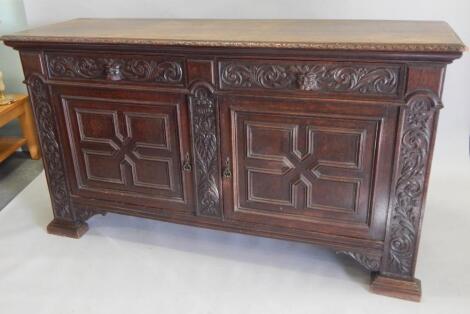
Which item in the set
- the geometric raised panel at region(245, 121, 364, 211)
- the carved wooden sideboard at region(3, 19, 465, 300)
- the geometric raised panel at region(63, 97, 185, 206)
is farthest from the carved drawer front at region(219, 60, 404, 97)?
the geometric raised panel at region(63, 97, 185, 206)

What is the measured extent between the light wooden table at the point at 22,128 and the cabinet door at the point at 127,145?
0.77 m

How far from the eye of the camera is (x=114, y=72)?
1.50 meters

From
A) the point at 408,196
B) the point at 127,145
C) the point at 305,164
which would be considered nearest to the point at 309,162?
the point at 305,164

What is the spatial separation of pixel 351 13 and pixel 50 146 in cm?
129

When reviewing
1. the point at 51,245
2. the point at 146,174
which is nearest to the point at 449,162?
the point at 146,174

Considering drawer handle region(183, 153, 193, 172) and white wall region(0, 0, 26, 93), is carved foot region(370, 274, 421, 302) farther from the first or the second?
white wall region(0, 0, 26, 93)

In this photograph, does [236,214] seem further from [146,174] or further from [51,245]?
[51,245]

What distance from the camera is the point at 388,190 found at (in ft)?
4.58

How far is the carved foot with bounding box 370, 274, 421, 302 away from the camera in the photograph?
58.7 inches

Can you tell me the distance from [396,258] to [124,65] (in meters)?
1.07

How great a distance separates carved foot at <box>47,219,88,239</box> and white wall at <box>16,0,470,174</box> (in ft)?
3.04

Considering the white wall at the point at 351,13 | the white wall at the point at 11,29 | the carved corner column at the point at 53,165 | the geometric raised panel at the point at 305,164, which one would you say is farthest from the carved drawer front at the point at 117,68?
the white wall at the point at 11,29

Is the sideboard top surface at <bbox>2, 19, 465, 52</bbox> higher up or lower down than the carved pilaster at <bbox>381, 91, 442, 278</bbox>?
higher up

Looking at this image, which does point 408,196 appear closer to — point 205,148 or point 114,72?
point 205,148
